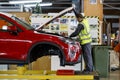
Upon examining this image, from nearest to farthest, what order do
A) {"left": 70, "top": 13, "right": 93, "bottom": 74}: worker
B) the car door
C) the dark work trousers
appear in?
the car door < {"left": 70, "top": 13, "right": 93, "bottom": 74}: worker < the dark work trousers

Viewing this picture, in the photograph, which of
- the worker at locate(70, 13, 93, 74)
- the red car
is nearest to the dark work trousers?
the worker at locate(70, 13, 93, 74)

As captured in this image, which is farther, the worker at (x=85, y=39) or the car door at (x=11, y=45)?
the worker at (x=85, y=39)

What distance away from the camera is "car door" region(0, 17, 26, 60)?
261 inches

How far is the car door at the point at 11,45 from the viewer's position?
6.63 metres

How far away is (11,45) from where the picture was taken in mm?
6648

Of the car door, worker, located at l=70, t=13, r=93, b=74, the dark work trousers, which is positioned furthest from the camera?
the dark work trousers

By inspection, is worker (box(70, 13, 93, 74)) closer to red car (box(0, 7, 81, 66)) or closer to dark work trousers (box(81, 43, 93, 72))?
dark work trousers (box(81, 43, 93, 72))

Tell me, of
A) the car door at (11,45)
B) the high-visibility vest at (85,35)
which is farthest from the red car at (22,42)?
the high-visibility vest at (85,35)

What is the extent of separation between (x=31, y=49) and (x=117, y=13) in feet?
70.9

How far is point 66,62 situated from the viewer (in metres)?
6.77

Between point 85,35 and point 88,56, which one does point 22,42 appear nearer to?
point 85,35

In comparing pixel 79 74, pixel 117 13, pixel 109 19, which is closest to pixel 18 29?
pixel 79 74

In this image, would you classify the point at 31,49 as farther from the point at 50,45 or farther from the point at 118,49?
the point at 118,49

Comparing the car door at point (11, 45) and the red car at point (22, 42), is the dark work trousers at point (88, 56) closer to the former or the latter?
the red car at point (22, 42)
